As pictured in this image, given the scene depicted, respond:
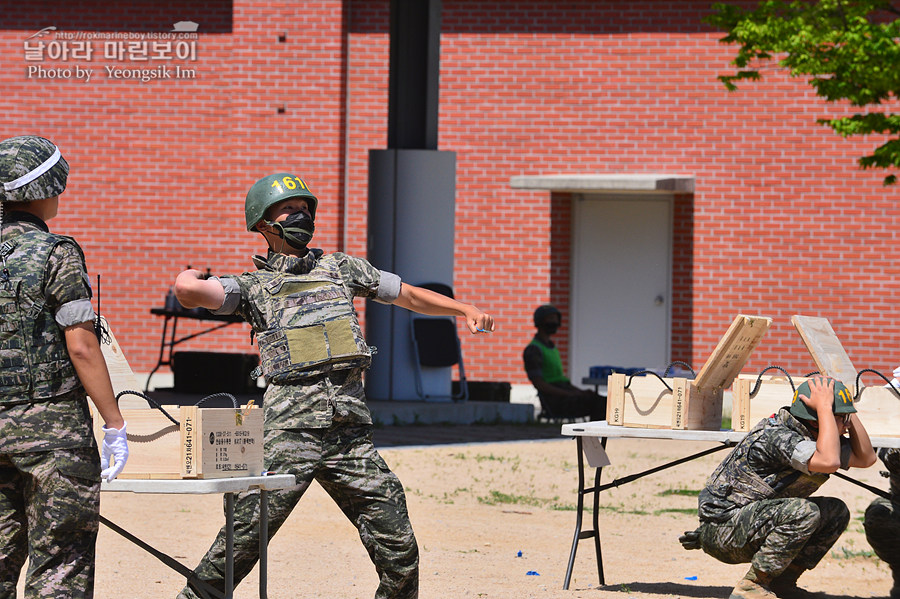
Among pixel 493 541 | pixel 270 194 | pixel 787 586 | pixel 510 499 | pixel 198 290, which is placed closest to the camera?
pixel 198 290

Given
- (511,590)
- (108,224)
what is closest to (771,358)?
(108,224)

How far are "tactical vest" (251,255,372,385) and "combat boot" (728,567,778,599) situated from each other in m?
2.11

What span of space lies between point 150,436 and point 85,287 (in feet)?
1.99

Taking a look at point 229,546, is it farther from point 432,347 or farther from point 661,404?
point 432,347

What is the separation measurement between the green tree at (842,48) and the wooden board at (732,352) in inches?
277

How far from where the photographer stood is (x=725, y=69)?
17.5 metres

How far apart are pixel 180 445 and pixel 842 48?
10448mm

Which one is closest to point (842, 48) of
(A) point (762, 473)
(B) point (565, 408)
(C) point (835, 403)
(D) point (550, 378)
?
(D) point (550, 378)

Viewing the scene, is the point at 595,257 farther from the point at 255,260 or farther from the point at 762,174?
the point at 255,260

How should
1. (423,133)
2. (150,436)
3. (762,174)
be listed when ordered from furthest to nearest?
1. (762,174)
2. (423,133)
3. (150,436)

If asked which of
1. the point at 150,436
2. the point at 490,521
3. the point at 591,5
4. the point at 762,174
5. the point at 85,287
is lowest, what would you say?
the point at 490,521

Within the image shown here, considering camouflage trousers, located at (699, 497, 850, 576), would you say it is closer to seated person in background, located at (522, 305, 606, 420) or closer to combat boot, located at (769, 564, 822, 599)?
combat boot, located at (769, 564, 822, 599)

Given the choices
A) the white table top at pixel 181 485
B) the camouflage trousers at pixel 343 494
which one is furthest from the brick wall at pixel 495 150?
the white table top at pixel 181 485

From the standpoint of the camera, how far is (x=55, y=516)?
4262mm
